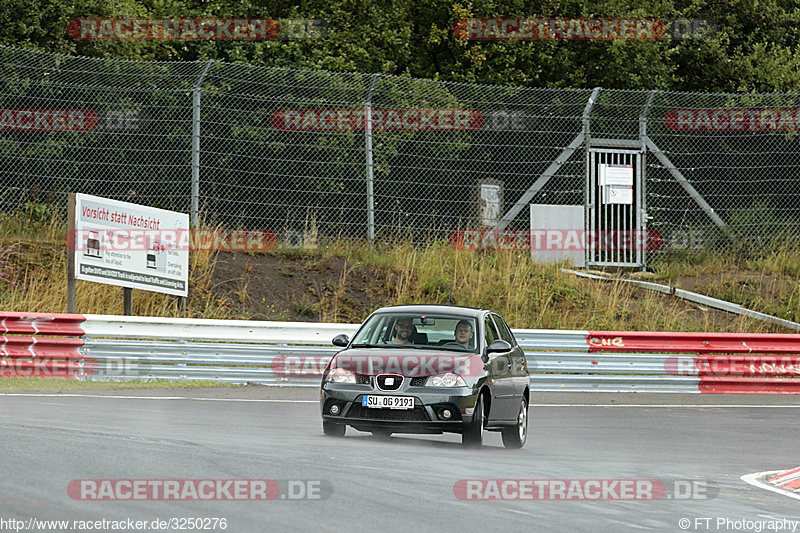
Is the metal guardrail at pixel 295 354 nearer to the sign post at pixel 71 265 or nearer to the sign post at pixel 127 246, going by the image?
the sign post at pixel 71 265

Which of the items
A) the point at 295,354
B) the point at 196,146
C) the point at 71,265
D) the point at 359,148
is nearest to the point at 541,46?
the point at 359,148

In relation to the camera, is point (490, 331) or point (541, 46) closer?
point (490, 331)

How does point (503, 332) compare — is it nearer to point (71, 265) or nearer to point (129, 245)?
point (71, 265)

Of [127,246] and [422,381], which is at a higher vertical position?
[127,246]

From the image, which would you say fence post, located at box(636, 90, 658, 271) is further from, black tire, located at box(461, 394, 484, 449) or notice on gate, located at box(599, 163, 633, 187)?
black tire, located at box(461, 394, 484, 449)

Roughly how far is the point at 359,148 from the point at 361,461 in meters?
14.0

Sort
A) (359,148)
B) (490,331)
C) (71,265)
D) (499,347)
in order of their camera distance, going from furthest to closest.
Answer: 1. (359,148)
2. (71,265)
3. (490,331)
4. (499,347)

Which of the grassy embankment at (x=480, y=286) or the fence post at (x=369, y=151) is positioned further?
the fence post at (x=369, y=151)

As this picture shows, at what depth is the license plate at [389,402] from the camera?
11508 mm

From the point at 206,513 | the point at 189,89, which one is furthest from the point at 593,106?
the point at 206,513

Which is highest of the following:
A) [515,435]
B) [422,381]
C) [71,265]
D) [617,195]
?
[617,195]

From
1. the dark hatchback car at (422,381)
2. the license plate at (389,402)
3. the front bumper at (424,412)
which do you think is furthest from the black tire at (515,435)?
the license plate at (389,402)

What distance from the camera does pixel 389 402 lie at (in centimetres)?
1152

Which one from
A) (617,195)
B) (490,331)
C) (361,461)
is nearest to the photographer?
(361,461)
